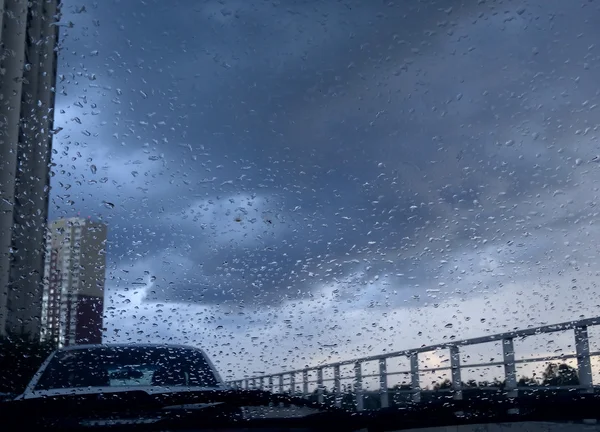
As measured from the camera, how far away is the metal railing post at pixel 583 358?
3.36m

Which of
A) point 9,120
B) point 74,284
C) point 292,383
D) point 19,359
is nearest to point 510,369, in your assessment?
point 292,383

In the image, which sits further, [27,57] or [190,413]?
[27,57]

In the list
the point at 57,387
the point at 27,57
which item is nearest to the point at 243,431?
the point at 57,387

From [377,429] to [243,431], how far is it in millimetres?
435

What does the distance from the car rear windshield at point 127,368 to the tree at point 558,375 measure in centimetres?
155

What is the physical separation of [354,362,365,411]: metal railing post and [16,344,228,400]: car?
0.58 metres

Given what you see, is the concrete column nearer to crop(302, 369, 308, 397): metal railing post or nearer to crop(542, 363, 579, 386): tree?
crop(302, 369, 308, 397): metal railing post

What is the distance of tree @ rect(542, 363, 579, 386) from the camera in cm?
337

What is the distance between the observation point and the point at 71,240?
4.38 m

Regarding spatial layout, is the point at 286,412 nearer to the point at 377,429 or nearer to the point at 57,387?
the point at 377,429

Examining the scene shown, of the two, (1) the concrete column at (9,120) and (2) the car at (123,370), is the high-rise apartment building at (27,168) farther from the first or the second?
(2) the car at (123,370)

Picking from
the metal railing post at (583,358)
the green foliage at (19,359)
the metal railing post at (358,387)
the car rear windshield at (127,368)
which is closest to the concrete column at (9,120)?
the green foliage at (19,359)

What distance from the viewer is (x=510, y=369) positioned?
3.33 meters

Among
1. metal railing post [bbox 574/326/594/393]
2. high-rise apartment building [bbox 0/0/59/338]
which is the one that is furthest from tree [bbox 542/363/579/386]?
high-rise apartment building [bbox 0/0/59/338]
